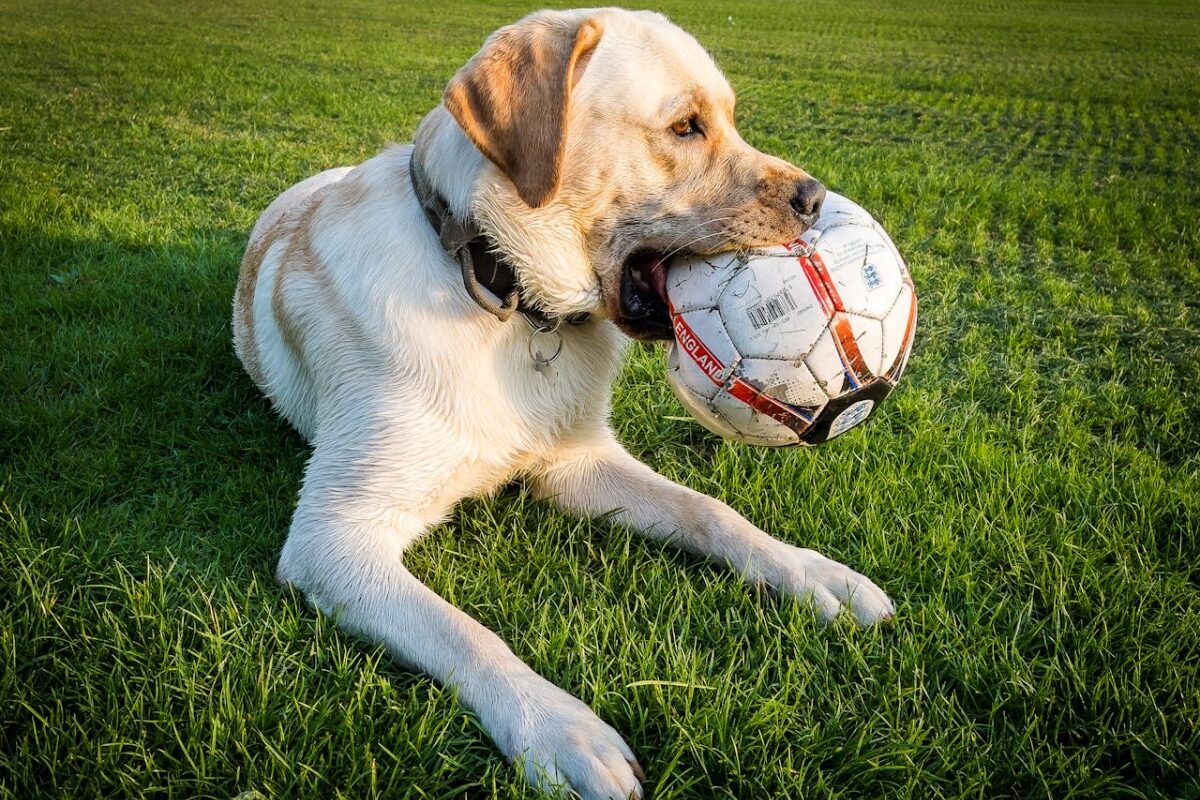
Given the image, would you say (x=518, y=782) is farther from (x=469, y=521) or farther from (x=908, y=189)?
(x=908, y=189)

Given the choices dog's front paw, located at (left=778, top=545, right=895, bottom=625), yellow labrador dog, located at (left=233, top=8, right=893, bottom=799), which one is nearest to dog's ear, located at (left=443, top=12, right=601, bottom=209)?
yellow labrador dog, located at (left=233, top=8, right=893, bottom=799)

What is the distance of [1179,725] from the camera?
226 cm

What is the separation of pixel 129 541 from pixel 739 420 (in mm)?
2125

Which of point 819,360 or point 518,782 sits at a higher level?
point 819,360

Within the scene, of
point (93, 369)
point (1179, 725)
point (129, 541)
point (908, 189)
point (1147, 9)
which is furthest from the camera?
point (1147, 9)

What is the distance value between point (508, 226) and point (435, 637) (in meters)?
1.25

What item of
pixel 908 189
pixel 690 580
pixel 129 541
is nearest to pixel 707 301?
pixel 690 580

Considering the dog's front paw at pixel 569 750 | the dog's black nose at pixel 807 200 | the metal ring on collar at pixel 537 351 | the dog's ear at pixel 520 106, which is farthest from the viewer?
the metal ring on collar at pixel 537 351

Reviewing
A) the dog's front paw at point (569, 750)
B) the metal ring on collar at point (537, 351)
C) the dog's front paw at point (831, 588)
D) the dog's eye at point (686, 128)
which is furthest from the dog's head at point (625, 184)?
the dog's front paw at point (569, 750)

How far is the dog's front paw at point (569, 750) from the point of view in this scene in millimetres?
2027

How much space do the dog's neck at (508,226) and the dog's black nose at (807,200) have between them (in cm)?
69

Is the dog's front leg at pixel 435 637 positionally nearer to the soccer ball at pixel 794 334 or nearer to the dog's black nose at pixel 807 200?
the soccer ball at pixel 794 334

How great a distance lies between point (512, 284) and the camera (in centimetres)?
279

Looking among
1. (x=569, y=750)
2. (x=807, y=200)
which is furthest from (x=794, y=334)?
(x=569, y=750)
